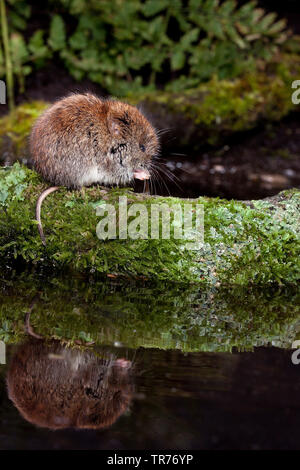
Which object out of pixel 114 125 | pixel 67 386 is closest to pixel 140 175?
pixel 114 125

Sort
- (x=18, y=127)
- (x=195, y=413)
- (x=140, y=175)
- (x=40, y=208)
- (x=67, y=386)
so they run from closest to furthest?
1. (x=195, y=413)
2. (x=67, y=386)
3. (x=40, y=208)
4. (x=140, y=175)
5. (x=18, y=127)

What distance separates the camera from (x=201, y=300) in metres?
3.98

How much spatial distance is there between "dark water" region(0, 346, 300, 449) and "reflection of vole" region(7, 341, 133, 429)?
53mm

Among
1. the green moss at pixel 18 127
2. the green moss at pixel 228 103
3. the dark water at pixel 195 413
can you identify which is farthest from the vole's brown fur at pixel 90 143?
the green moss at pixel 228 103

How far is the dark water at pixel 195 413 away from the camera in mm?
2506

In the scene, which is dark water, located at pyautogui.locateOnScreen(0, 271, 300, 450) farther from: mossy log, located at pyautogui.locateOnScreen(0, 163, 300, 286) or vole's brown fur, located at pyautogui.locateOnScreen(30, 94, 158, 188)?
vole's brown fur, located at pyautogui.locateOnScreen(30, 94, 158, 188)

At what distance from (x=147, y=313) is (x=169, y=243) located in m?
0.58

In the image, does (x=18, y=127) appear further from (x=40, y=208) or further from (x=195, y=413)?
(x=195, y=413)

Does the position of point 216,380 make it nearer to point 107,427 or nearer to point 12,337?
point 107,427

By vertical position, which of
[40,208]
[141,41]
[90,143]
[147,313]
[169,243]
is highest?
[141,41]

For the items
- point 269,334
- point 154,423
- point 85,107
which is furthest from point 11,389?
point 85,107

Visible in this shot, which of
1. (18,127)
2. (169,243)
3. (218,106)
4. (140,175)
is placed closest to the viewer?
(169,243)

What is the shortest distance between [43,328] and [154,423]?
1.08 metres

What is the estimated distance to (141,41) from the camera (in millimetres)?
7789
